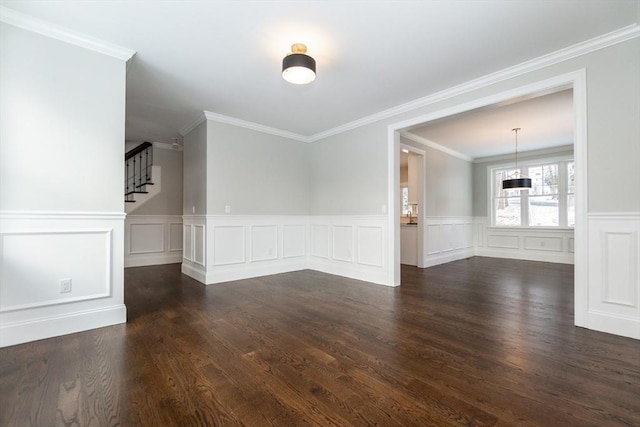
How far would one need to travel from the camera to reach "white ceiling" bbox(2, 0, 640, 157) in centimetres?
221

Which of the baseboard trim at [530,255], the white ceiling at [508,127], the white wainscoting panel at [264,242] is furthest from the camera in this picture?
the baseboard trim at [530,255]

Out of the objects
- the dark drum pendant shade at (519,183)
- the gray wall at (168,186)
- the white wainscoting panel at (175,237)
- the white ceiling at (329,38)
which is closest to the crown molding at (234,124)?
the white ceiling at (329,38)

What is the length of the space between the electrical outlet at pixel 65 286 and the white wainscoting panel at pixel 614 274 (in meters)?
4.85

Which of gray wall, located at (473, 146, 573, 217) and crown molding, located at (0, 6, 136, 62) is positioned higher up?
crown molding, located at (0, 6, 136, 62)

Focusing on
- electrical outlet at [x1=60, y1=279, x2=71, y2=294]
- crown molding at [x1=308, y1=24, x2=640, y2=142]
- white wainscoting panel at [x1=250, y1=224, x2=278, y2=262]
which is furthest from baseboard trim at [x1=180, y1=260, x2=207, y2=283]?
crown molding at [x1=308, y1=24, x2=640, y2=142]

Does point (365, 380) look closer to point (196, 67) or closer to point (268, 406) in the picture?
point (268, 406)

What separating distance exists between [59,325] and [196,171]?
2933 millimetres

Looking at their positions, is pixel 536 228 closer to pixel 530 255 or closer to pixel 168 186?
pixel 530 255

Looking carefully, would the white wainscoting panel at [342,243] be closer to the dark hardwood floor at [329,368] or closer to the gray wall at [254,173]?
the gray wall at [254,173]

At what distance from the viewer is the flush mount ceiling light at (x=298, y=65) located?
8.27 feet

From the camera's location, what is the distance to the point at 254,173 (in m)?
5.03

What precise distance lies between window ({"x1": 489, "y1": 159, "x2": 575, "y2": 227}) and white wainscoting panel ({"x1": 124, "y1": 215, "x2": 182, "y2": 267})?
27.3 ft

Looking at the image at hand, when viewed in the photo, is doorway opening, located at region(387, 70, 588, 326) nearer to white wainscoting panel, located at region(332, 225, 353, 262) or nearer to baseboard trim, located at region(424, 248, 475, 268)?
white wainscoting panel, located at region(332, 225, 353, 262)

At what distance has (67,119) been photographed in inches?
100
